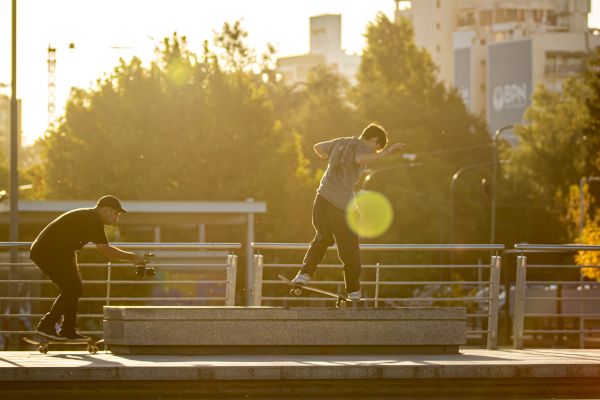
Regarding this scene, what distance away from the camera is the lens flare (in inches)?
2633

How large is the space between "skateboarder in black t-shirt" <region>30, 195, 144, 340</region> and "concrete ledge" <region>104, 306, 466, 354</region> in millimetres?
629

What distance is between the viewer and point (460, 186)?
260 ft

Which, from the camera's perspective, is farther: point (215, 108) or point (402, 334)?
point (215, 108)

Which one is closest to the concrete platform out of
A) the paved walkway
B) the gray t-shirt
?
the paved walkway

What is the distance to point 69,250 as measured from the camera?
13594 mm

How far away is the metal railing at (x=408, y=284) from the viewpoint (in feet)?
49.4

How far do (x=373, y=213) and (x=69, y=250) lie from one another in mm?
57136

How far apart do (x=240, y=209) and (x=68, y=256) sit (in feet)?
120

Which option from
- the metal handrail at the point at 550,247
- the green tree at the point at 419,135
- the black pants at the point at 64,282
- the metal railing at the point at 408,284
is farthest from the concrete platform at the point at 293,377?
the green tree at the point at 419,135

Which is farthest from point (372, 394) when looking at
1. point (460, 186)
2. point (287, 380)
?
point (460, 186)

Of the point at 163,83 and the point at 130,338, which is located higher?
the point at 163,83

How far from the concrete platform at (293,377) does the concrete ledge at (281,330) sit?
1.00ft

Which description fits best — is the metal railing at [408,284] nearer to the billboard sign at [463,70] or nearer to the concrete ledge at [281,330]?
the concrete ledge at [281,330]

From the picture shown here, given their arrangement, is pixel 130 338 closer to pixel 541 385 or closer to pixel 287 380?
pixel 287 380
